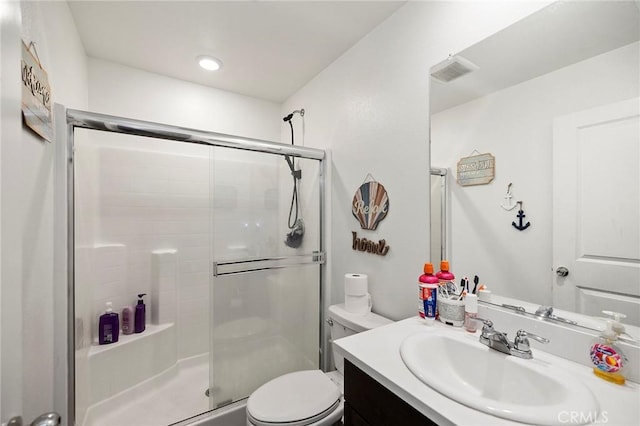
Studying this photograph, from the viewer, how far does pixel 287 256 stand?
5.88 feet

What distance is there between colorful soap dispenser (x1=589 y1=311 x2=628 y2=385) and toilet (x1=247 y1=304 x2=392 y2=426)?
808mm

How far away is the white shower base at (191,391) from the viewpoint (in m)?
Result: 1.58

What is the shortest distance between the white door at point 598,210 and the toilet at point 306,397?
2.73ft

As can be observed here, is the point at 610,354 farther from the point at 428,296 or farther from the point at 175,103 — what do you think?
the point at 175,103

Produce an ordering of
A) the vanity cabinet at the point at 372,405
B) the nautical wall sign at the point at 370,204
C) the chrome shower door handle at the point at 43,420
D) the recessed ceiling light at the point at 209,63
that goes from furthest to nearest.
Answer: the recessed ceiling light at the point at 209,63 < the nautical wall sign at the point at 370,204 < the vanity cabinet at the point at 372,405 < the chrome shower door handle at the point at 43,420

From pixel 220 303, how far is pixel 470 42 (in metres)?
1.76

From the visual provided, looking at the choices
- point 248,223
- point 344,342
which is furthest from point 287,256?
point 344,342

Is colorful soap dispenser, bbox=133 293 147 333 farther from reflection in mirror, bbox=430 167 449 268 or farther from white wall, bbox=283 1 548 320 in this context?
reflection in mirror, bbox=430 167 449 268

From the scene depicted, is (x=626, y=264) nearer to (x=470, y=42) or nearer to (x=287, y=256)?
(x=470, y=42)

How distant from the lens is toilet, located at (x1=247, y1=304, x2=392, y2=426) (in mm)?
1144

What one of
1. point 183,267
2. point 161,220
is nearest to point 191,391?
point 183,267

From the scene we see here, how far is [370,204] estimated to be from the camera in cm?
160

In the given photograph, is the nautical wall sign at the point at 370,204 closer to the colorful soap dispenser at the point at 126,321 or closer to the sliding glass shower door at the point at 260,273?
the sliding glass shower door at the point at 260,273

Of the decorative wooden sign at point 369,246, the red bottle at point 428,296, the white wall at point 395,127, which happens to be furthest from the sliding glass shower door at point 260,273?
the red bottle at point 428,296
